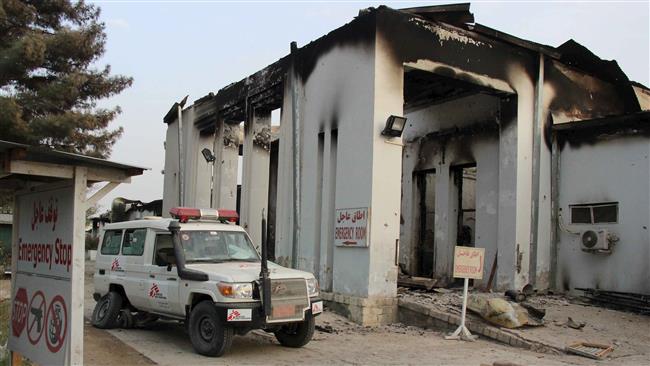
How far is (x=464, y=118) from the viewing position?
15695 millimetres

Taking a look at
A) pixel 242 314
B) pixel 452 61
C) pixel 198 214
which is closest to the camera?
pixel 242 314

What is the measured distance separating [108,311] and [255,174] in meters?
7.20

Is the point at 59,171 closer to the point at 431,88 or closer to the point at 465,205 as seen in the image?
the point at 431,88

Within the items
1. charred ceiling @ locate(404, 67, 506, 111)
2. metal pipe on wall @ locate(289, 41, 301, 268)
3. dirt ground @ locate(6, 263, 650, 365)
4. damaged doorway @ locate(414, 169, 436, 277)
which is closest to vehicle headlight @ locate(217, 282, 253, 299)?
dirt ground @ locate(6, 263, 650, 365)

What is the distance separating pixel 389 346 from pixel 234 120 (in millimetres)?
11368

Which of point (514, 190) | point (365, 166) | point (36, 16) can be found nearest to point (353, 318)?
point (365, 166)

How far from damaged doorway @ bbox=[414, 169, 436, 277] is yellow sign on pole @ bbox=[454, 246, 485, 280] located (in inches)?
233

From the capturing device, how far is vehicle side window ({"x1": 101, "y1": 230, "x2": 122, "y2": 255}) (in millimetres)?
10703

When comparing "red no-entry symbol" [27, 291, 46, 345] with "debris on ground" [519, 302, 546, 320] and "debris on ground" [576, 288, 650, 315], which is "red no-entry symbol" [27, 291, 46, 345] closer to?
"debris on ground" [519, 302, 546, 320]

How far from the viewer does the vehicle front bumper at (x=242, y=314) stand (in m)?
7.77

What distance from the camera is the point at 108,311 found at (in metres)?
10.2

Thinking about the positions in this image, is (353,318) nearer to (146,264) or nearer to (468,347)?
(468,347)

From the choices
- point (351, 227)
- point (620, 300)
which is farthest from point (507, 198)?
point (351, 227)

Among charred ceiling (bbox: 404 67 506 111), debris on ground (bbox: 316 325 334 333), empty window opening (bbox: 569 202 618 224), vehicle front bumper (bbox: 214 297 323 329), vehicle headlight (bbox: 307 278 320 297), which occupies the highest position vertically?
charred ceiling (bbox: 404 67 506 111)
